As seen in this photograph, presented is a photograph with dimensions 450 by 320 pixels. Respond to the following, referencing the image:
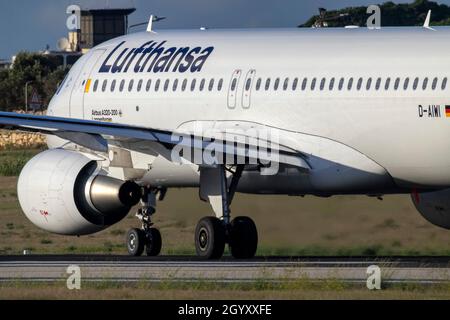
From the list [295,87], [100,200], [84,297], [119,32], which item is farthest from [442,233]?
[119,32]

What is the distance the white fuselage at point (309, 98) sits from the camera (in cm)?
3219

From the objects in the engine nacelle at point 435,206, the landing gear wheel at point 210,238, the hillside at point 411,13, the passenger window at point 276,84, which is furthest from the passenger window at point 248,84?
the hillside at point 411,13

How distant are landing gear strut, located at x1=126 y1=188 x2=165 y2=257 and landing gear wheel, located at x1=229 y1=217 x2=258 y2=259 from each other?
331 cm

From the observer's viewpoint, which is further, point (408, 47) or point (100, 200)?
point (100, 200)

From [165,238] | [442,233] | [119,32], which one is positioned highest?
[442,233]

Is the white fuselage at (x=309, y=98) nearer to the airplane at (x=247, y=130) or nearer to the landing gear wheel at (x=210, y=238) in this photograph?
the airplane at (x=247, y=130)

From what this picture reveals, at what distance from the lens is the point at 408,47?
107 feet

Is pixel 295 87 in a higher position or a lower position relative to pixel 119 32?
higher

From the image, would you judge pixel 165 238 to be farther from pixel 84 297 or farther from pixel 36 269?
pixel 84 297

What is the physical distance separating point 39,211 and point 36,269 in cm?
501

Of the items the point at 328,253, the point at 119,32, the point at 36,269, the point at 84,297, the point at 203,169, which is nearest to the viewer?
the point at 84,297

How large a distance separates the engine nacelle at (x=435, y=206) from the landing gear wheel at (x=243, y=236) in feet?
12.6

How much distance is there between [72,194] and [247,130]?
3899 millimetres
